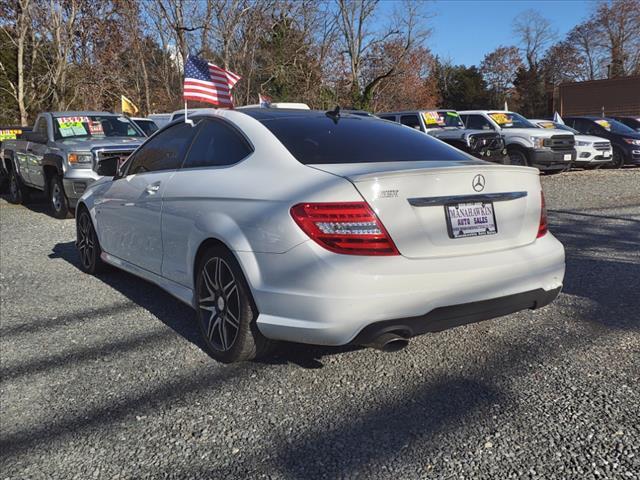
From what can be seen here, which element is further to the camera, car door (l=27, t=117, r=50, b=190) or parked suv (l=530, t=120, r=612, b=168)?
parked suv (l=530, t=120, r=612, b=168)

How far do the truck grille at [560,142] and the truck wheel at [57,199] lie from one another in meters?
Result: 10.5

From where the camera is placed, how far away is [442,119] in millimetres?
15570

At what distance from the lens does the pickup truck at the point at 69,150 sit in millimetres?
9039

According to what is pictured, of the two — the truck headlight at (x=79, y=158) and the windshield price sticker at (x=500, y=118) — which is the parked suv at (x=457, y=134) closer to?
the windshield price sticker at (x=500, y=118)

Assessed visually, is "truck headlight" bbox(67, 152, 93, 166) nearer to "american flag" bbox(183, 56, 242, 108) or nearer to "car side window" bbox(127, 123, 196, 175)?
"american flag" bbox(183, 56, 242, 108)

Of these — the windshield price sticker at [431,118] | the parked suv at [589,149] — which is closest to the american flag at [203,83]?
the windshield price sticker at [431,118]

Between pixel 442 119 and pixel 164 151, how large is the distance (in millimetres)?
12262

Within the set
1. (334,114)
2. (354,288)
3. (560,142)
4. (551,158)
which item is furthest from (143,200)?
(560,142)

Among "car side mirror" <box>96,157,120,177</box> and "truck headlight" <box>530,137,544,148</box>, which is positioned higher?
"truck headlight" <box>530,137,544,148</box>

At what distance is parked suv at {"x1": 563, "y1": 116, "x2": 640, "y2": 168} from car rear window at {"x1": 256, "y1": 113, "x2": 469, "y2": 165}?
1474cm

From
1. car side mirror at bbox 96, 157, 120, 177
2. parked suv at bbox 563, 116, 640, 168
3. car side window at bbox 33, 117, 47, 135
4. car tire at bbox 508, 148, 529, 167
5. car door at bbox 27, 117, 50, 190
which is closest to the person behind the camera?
car side mirror at bbox 96, 157, 120, 177

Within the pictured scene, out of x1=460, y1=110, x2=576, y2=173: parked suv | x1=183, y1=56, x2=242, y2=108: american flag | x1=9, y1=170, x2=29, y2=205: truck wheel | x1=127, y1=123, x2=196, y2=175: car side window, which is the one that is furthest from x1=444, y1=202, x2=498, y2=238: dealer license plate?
x1=9, y1=170, x2=29, y2=205: truck wheel

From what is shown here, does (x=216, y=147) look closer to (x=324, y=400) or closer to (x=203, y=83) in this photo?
(x=324, y=400)

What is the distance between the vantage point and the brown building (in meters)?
41.2
